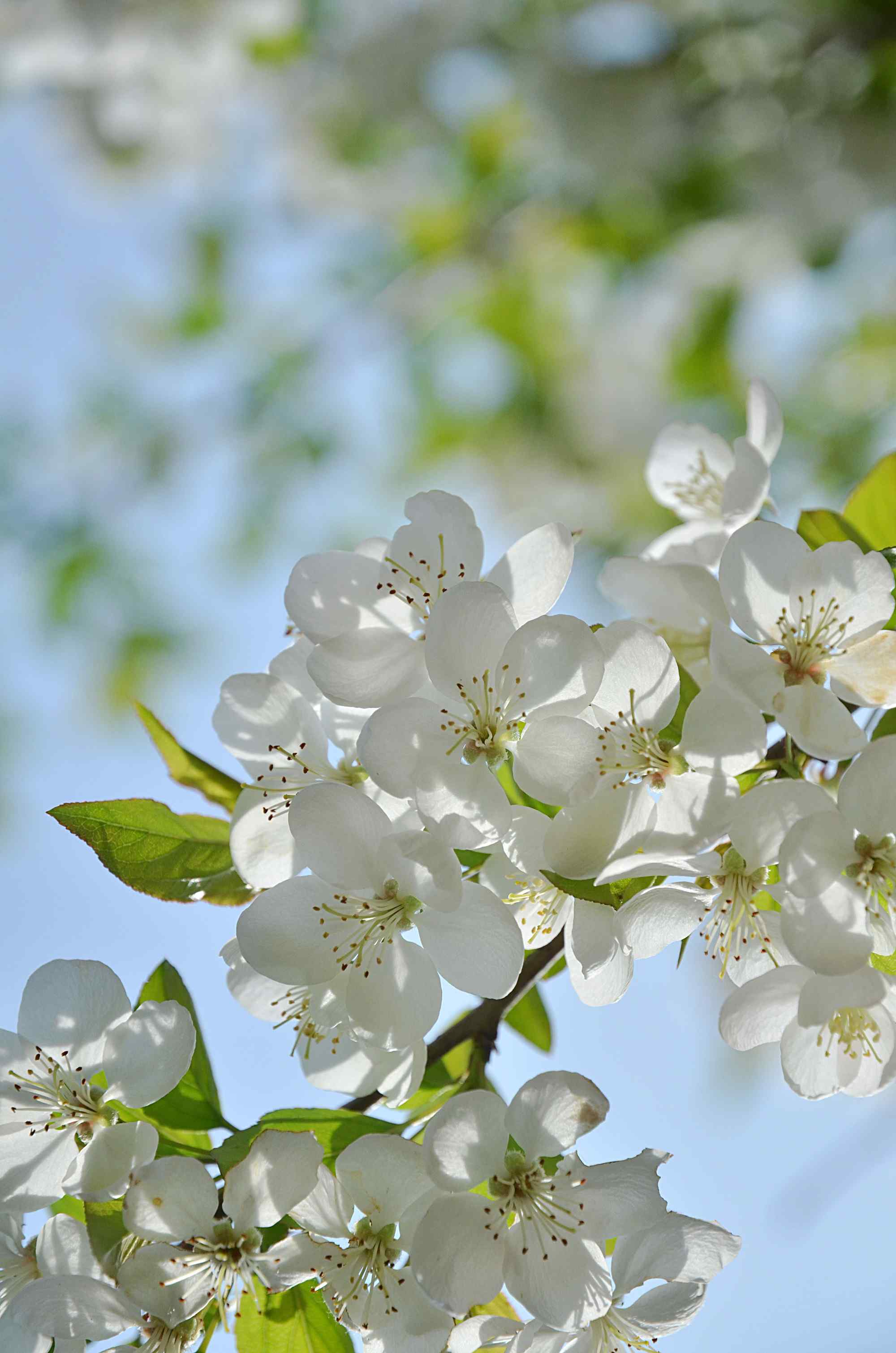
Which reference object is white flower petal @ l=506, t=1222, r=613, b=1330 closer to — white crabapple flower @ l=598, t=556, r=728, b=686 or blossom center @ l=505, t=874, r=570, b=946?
blossom center @ l=505, t=874, r=570, b=946

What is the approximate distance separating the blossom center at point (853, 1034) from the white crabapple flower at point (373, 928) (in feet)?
0.70

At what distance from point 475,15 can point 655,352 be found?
953mm

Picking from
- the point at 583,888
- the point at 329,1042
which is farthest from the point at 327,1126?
the point at 583,888

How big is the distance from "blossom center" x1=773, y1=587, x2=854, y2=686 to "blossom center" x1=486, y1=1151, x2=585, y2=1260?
38cm

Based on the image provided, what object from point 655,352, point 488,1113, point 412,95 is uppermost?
point 412,95

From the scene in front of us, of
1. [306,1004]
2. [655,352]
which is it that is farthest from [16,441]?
[306,1004]

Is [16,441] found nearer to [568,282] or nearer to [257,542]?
[257,542]

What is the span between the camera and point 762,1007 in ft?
2.17

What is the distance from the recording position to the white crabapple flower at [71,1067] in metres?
0.72

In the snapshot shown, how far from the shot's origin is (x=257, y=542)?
343 centimetres

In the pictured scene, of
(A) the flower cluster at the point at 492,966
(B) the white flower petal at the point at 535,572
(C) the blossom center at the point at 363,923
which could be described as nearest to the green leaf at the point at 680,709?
(A) the flower cluster at the point at 492,966

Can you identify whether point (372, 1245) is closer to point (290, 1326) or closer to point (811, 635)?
point (290, 1326)

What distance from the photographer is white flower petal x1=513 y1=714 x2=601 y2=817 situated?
646 millimetres

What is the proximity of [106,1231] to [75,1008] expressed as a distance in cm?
15
